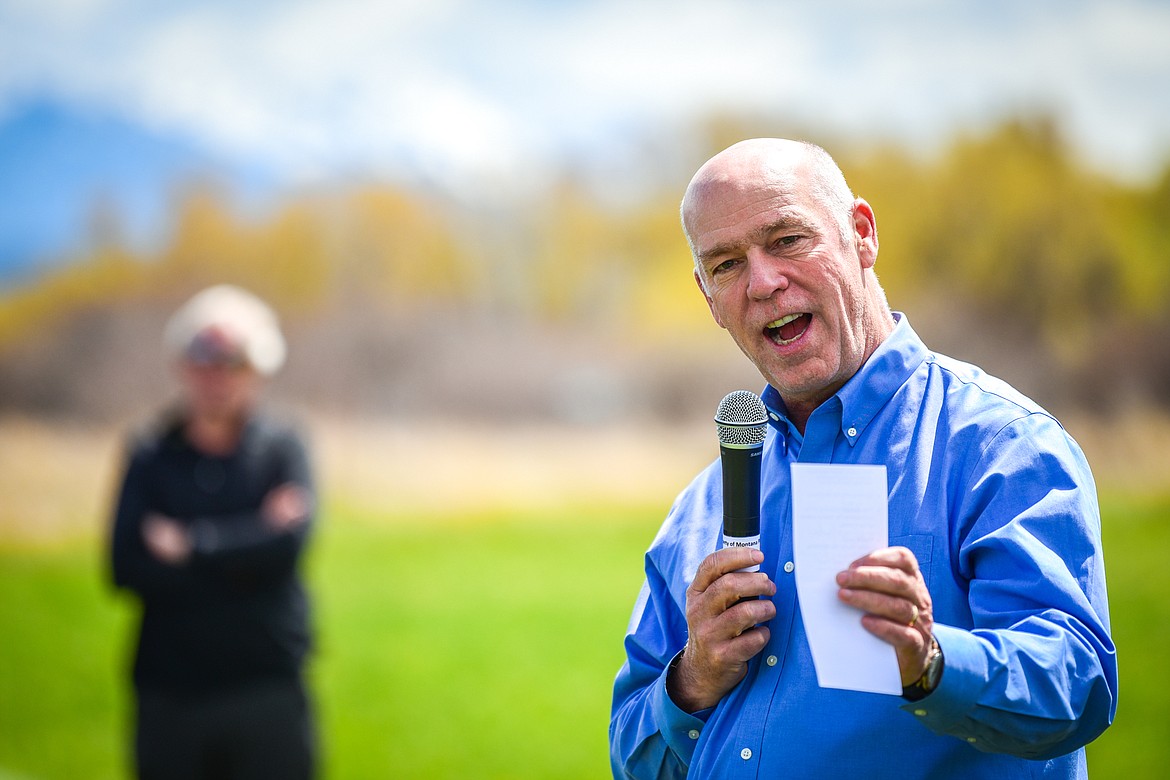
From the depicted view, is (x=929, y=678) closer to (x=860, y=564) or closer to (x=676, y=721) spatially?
(x=860, y=564)

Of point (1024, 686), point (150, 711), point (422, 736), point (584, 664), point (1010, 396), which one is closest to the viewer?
point (1024, 686)

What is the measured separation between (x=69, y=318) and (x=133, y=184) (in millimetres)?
1498

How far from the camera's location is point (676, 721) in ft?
4.99

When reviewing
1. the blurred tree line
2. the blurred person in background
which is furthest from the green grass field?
the blurred person in background

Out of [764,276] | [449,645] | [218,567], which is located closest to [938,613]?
[764,276]

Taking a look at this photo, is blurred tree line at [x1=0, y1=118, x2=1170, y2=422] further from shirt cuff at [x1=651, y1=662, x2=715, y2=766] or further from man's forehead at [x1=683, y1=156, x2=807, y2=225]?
shirt cuff at [x1=651, y1=662, x2=715, y2=766]

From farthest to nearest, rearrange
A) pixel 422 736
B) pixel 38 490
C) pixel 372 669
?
pixel 38 490, pixel 372 669, pixel 422 736

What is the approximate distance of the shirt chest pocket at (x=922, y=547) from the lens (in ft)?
4.42

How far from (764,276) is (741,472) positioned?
1.05ft

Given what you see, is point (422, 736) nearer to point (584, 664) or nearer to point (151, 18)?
point (584, 664)

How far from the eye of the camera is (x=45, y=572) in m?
8.95

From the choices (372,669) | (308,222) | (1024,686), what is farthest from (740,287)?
(308,222)

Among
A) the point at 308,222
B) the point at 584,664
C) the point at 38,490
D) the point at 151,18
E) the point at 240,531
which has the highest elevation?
the point at 151,18

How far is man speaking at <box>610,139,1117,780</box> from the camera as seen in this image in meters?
1.17
